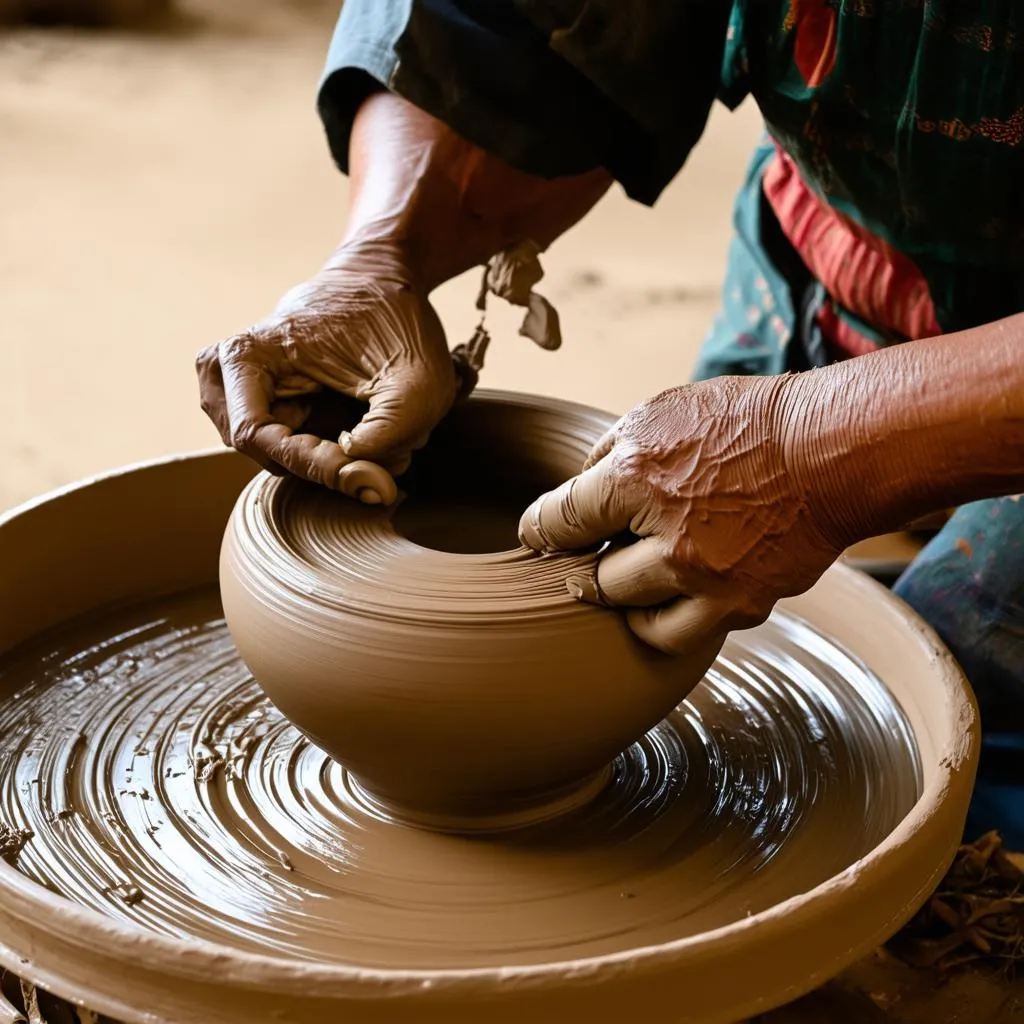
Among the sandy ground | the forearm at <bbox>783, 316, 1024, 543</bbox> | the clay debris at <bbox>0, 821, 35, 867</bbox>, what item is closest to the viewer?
the forearm at <bbox>783, 316, 1024, 543</bbox>

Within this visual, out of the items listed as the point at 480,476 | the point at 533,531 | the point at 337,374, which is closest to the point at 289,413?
the point at 337,374

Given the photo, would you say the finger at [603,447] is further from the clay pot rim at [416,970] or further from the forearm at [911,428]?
the clay pot rim at [416,970]

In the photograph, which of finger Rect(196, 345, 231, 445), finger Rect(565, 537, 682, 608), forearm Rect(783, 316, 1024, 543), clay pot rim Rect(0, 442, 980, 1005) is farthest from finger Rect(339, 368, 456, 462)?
clay pot rim Rect(0, 442, 980, 1005)

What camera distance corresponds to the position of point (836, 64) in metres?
1.46

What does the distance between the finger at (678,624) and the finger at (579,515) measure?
0.07 m

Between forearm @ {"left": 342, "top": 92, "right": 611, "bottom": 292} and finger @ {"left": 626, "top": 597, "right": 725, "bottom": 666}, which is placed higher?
forearm @ {"left": 342, "top": 92, "right": 611, "bottom": 292}

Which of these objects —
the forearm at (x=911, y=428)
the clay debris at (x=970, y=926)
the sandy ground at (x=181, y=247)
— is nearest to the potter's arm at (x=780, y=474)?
the forearm at (x=911, y=428)

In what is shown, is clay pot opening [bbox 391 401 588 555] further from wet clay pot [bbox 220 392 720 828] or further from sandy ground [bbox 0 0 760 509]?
sandy ground [bbox 0 0 760 509]

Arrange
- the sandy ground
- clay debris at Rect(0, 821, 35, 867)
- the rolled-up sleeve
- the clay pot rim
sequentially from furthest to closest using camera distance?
the sandy ground, the rolled-up sleeve, clay debris at Rect(0, 821, 35, 867), the clay pot rim

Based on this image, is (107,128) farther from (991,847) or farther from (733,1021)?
(733,1021)

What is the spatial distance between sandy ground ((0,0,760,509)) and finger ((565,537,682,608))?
64.1 inches

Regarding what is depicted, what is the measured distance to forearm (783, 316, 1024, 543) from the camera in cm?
104

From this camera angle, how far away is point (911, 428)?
1.05 metres

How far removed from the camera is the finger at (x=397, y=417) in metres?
1.23
